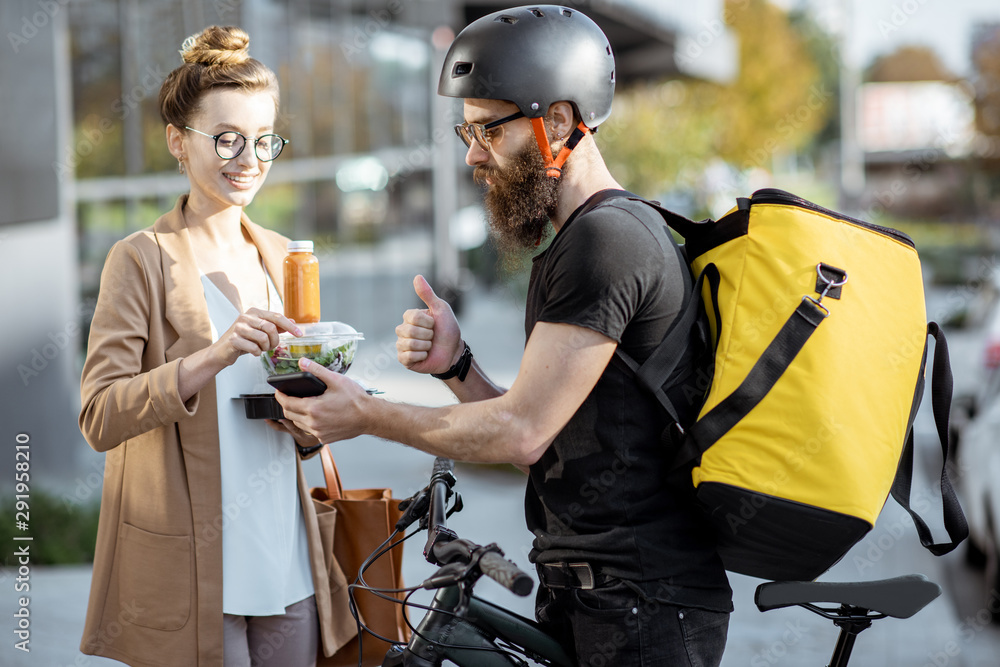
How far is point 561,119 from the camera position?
8.16 feet

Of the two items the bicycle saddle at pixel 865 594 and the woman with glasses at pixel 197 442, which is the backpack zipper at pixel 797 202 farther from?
the woman with glasses at pixel 197 442

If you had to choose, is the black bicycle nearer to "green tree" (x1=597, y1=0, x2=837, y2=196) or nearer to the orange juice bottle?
the orange juice bottle

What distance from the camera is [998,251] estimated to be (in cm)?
2934

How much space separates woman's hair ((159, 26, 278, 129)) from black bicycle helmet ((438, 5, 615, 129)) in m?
0.53

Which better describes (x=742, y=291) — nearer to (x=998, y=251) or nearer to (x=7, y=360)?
(x=7, y=360)

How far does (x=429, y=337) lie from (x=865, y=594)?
127 cm

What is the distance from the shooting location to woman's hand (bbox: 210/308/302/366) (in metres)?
2.34

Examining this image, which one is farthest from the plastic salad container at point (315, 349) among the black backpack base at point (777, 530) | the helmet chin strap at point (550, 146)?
the black backpack base at point (777, 530)

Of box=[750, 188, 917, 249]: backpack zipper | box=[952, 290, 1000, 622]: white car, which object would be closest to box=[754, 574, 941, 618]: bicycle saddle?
box=[750, 188, 917, 249]: backpack zipper

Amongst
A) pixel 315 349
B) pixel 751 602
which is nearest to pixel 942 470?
pixel 315 349

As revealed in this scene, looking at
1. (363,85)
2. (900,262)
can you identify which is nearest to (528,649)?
(900,262)

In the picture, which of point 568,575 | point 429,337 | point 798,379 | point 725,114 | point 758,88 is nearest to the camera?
point 798,379

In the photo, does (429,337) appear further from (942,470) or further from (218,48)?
(942,470)

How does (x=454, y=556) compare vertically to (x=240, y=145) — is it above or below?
below
